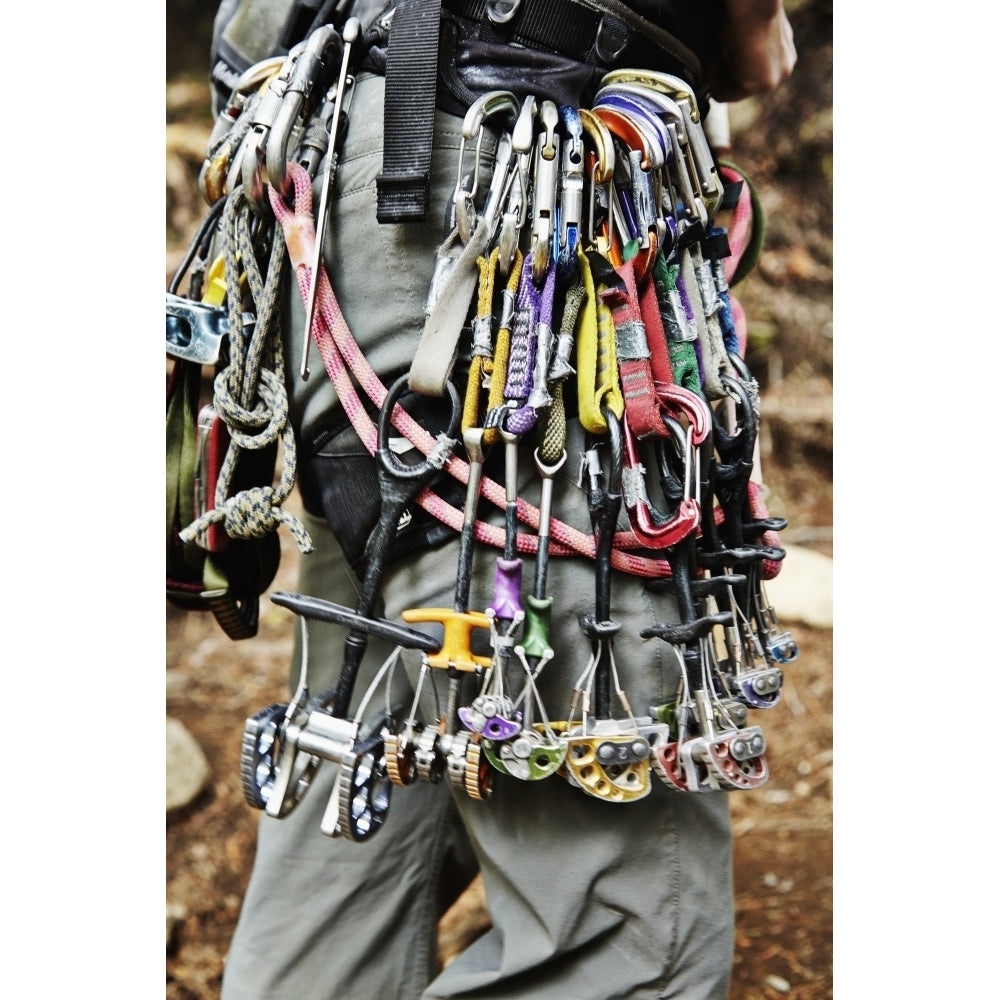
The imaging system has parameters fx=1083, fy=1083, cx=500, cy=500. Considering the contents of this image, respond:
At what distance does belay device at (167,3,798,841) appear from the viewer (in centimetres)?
88

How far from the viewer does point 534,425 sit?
88 centimetres

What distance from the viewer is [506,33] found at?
0.92 meters

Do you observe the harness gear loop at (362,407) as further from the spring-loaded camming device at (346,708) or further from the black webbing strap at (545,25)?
the black webbing strap at (545,25)

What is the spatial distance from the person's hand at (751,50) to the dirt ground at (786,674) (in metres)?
0.97

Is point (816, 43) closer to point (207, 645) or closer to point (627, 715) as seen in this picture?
point (627, 715)

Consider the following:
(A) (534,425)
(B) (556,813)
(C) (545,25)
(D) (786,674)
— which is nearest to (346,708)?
(B) (556,813)

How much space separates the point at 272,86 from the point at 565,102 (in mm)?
270

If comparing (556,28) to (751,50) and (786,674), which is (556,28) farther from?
(786,674)

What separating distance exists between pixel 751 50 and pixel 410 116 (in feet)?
1.25

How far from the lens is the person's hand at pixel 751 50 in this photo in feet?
3.34

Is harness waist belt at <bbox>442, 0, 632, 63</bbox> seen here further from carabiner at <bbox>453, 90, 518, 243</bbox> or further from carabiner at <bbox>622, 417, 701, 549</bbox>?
carabiner at <bbox>622, 417, 701, 549</bbox>

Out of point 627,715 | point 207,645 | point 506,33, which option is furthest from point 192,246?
point 207,645

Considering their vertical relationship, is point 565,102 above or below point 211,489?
above

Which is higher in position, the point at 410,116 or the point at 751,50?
the point at 751,50
